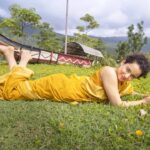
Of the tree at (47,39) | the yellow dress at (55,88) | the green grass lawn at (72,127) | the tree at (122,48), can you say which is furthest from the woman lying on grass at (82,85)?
the tree at (122,48)

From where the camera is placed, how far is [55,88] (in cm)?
597

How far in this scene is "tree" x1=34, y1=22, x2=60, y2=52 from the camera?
45.3 meters

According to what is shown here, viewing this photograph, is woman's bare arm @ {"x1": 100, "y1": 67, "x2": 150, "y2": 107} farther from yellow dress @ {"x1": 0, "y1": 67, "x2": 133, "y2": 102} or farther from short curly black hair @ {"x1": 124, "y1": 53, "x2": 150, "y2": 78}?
short curly black hair @ {"x1": 124, "y1": 53, "x2": 150, "y2": 78}

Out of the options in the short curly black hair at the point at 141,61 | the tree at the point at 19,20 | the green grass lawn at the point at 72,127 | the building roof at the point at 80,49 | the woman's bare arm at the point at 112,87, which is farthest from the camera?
the tree at the point at 19,20

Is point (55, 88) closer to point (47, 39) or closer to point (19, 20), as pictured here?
point (19, 20)

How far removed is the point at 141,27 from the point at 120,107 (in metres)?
45.5

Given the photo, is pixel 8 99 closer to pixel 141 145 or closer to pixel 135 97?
pixel 135 97

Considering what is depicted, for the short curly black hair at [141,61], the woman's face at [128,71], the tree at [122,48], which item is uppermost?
the tree at [122,48]

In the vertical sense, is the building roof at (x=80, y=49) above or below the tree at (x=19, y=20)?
below

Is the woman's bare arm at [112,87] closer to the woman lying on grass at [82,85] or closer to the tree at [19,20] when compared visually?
the woman lying on grass at [82,85]

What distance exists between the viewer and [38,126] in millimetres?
4867

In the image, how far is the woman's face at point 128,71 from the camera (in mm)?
5711

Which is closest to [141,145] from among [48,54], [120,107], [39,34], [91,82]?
[120,107]

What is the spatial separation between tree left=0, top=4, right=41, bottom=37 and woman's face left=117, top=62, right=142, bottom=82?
110ft
